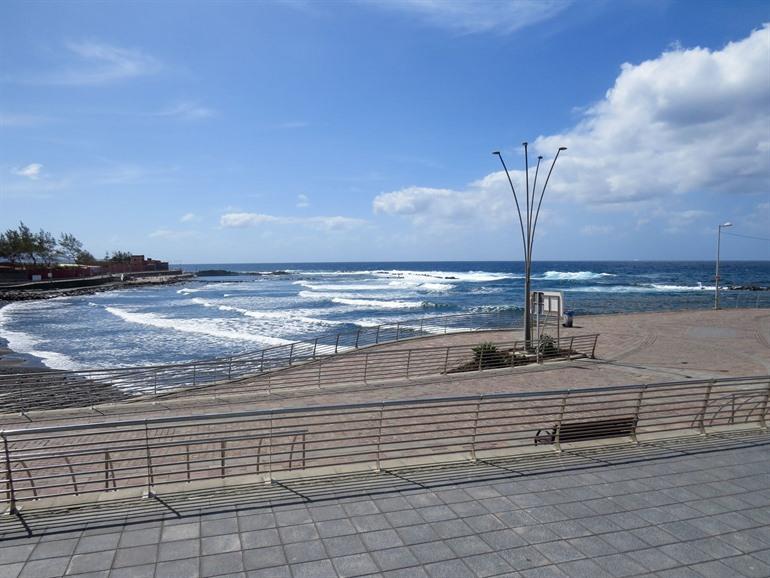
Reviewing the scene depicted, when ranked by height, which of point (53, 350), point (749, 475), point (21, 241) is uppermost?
point (21, 241)

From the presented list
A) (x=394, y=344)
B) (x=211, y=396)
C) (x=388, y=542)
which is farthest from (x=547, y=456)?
(x=394, y=344)

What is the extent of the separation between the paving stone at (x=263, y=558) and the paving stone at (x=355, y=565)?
467 mm

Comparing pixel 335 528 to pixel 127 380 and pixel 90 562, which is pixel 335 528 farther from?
pixel 127 380

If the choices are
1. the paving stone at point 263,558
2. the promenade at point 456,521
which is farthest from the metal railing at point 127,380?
the paving stone at point 263,558

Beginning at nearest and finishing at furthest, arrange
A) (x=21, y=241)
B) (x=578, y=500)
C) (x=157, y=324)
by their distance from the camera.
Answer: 1. (x=578, y=500)
2. (x=157, y=324)
3. (x=21, y=241)

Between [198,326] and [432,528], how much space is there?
36.1 m

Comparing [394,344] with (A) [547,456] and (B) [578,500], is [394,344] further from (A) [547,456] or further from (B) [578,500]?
(B) [578,500]

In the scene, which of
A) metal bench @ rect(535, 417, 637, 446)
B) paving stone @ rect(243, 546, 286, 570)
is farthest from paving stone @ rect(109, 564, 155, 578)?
metal bench @ rect(535, 417, 637, 446)

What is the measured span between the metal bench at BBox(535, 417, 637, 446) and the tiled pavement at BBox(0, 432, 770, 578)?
1.06 meters

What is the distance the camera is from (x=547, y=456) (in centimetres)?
682

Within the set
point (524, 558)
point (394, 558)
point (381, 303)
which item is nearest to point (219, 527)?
point (394, 558)

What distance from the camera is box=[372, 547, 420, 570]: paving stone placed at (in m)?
4.32

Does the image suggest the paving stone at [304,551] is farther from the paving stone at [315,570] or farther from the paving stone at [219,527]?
the paving stone at [219,527]

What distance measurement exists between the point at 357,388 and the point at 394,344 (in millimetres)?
6772
